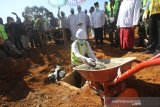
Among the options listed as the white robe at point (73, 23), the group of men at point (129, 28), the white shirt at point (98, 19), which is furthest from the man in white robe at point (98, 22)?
the white robe at point (73, 23)

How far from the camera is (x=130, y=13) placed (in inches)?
306

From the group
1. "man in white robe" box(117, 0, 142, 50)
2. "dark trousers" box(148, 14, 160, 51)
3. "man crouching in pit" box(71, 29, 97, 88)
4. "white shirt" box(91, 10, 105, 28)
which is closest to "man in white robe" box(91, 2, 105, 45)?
"white shirt" box(91, 10, 105, 28)

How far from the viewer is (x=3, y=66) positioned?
839 cm

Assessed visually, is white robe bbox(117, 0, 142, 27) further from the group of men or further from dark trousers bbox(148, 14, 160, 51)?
dark trousers bbox(148, 14, 160, 51)

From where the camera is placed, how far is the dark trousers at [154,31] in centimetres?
678

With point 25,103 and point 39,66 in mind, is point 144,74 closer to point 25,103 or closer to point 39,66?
point 25,103

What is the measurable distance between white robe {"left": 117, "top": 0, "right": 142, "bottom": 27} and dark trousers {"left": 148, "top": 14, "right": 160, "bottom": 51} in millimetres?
732

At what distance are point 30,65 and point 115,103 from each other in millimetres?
5201

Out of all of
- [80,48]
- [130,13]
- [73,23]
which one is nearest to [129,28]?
[130,13]

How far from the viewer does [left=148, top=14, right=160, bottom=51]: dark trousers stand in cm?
678

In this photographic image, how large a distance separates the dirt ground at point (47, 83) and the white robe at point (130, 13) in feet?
3.21

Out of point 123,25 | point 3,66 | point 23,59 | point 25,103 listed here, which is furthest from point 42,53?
point 25,103

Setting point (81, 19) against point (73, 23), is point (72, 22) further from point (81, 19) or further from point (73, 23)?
point (81, 19)

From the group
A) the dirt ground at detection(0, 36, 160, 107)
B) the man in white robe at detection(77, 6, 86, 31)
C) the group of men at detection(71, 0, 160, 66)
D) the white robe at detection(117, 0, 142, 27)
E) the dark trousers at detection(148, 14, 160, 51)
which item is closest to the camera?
the dirt ground at detection(0, 36, 160, 107)
